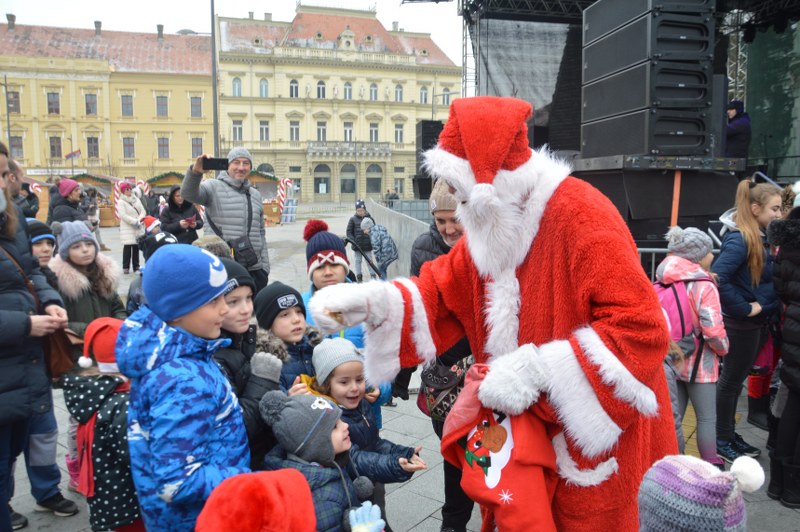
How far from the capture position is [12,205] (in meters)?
2.95

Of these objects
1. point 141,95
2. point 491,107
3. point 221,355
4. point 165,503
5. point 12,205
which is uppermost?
point 141,95

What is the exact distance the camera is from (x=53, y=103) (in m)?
51.0

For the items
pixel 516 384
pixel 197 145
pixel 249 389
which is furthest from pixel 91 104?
pixel 516 384

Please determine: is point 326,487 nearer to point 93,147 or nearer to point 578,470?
point 578,470

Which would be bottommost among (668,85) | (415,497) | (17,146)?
(415,497)

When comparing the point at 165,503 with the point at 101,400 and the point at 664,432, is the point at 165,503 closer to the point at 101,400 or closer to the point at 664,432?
the point at 101,400

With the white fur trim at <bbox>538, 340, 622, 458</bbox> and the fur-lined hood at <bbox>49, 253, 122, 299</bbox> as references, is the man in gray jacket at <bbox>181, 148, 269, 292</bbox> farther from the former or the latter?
the white fur trim at <bbox>538, 340, 622, 458</bbox>

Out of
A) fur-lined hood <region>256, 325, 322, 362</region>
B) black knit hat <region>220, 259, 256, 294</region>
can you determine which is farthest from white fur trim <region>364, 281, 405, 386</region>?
black knit hat <region>220, 259, 256, 294</region>

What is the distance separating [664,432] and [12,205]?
3.21m

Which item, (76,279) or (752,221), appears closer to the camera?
(76,279)

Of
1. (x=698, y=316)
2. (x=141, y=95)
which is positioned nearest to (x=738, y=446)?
(x=698, y=316)

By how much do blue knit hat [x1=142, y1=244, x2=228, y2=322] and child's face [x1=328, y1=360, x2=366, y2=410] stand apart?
738 millimetres

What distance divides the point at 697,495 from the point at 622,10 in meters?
5.60

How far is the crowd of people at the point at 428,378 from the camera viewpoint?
1.56m
